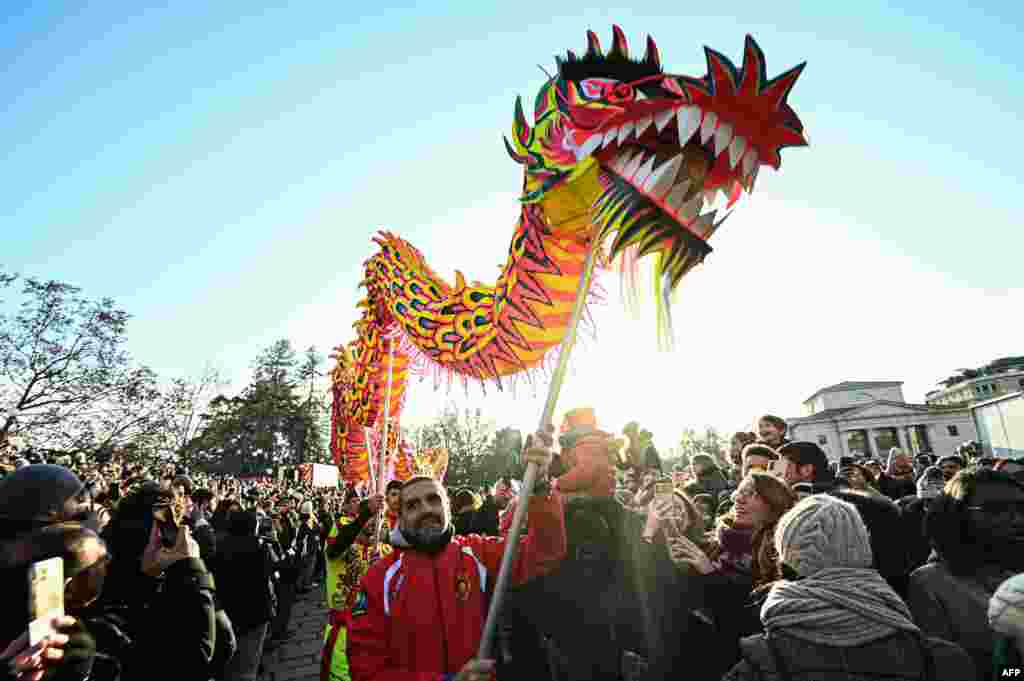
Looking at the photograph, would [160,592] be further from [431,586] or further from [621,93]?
[621,93]

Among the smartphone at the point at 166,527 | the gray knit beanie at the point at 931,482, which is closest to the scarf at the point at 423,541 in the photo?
the smartphone at the point at 166,527

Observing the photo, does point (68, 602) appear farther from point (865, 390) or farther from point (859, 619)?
point (865, 390)

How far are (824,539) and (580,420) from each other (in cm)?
137

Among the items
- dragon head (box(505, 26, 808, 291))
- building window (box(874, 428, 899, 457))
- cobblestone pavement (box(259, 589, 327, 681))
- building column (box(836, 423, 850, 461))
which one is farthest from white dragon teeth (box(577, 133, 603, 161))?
building window (box(874, 428, 899, 457))

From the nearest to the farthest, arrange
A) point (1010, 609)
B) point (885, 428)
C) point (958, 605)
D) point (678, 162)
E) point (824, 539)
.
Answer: point (1010, 609) → point (824, 539) → point (958, 605) → point (678, 162) → point (885, 428)

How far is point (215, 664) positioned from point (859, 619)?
10.9ft

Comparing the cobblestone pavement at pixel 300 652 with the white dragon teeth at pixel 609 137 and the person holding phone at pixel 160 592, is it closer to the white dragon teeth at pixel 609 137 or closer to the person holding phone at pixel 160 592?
the person holding phone at pixel 160 592

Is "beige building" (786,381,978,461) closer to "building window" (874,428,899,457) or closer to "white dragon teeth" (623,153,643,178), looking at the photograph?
"building window" (874,428,899,457)

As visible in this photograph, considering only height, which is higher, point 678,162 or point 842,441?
point 678,162

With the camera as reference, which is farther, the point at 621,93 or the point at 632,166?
the point at 621,93

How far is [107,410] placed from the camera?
18047 millimetres

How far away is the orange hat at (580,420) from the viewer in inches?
110

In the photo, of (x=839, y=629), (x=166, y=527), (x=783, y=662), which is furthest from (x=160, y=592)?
(x=839, y=629)

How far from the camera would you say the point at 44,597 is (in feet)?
3.39
